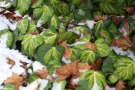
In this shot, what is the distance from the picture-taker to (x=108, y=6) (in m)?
1.63

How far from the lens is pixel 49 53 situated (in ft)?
4.34

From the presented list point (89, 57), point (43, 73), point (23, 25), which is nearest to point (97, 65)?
point (89, 57)

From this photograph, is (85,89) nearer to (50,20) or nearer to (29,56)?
(29,56)

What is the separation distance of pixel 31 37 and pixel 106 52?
744 mm

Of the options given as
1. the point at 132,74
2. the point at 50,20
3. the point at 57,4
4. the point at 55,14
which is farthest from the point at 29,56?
the point at 132,74

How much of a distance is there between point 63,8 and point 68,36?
0.37 m

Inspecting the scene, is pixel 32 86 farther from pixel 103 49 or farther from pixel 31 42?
pixel 103 49

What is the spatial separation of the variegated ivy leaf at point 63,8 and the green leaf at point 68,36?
31cm

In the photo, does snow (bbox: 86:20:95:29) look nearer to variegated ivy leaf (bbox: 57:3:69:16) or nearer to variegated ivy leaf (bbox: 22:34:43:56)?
variegated ivy leaf (bbox: 57:3:69:16)

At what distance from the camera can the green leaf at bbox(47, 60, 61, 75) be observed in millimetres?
1266

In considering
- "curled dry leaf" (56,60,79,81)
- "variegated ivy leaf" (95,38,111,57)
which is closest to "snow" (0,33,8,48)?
"curled dry leaf" (56,60,79,81)

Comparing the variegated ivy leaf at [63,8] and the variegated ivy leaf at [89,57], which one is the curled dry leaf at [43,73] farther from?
the variegated ivy leaf at [63,8]

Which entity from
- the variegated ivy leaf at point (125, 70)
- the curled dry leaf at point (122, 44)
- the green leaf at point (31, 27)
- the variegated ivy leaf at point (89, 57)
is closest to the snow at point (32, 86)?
the variegated ivy leaf at point (89, 57)

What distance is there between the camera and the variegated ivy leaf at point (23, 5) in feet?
5.23
